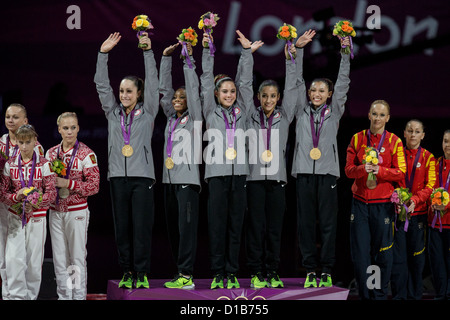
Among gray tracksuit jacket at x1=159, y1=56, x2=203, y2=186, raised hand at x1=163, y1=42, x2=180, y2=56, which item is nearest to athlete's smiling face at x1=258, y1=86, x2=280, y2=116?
gray tracksuit jacket at x1=159, y1=56, x2=203, y2=186

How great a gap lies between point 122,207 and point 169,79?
1.21 m

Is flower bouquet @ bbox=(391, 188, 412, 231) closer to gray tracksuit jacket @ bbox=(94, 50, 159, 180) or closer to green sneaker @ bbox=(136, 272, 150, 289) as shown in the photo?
gray tracksuit jacket @ bbox=(94, 50, 159, 180)

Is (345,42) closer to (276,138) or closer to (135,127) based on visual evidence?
(276,138)

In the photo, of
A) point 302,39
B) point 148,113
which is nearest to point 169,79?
point 148,113

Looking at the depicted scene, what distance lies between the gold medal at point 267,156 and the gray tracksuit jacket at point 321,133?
25 centimetres

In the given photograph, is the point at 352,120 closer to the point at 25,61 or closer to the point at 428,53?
the point at 428,53

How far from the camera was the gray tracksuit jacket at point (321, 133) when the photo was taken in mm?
5816

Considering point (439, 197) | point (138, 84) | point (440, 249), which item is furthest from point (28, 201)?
point (440, 249)

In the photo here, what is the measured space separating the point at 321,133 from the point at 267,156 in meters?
0.51

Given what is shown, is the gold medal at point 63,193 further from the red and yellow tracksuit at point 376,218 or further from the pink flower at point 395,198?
the pink flower at point 395,198

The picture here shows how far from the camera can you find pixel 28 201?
5.45 meters

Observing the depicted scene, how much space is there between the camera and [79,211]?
573cm

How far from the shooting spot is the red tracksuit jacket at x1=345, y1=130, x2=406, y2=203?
5.96m

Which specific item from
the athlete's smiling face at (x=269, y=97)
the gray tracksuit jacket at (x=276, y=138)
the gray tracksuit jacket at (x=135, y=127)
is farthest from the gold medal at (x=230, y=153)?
the gray tracksuit jacket at (x=135, y=127)
